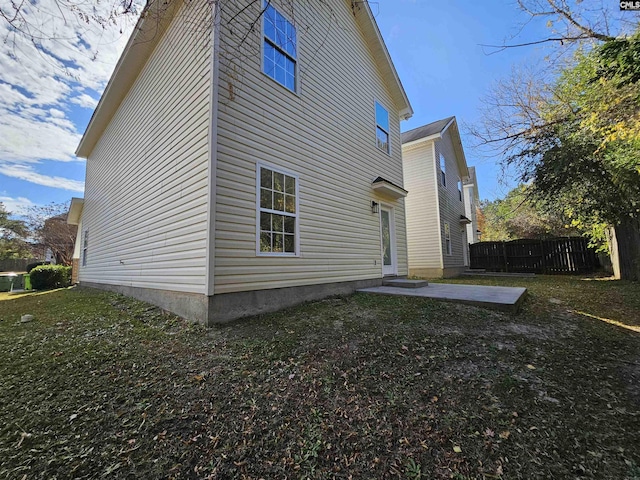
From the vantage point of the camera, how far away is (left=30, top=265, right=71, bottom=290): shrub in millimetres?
13062

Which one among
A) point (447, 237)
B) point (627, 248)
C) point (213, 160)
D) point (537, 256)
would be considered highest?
point (213, 160)

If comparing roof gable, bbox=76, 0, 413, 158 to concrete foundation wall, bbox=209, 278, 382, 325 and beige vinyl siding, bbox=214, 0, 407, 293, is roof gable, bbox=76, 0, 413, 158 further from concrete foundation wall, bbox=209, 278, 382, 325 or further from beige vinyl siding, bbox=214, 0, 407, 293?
concrete foundation wall, bbox=209, 278, 382, 325

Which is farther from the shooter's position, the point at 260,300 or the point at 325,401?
the point at 260,300

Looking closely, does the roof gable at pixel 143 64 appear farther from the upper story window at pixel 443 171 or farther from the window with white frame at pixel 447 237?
the window with white frame at pixel 447 237

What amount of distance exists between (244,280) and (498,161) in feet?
30.9

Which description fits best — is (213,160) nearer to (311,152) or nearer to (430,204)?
(311,152)

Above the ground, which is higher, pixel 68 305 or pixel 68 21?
pixel 68 21

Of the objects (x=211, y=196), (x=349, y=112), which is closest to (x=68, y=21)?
(x=211, y=196)

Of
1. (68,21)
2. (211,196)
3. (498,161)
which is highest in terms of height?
(498,161)

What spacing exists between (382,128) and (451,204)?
7.24 m

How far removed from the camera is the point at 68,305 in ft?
21.6

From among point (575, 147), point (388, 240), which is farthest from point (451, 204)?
point (388, 240)

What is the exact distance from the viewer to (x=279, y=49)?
578cm

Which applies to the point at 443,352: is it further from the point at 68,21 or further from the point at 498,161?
the point at 498,161
